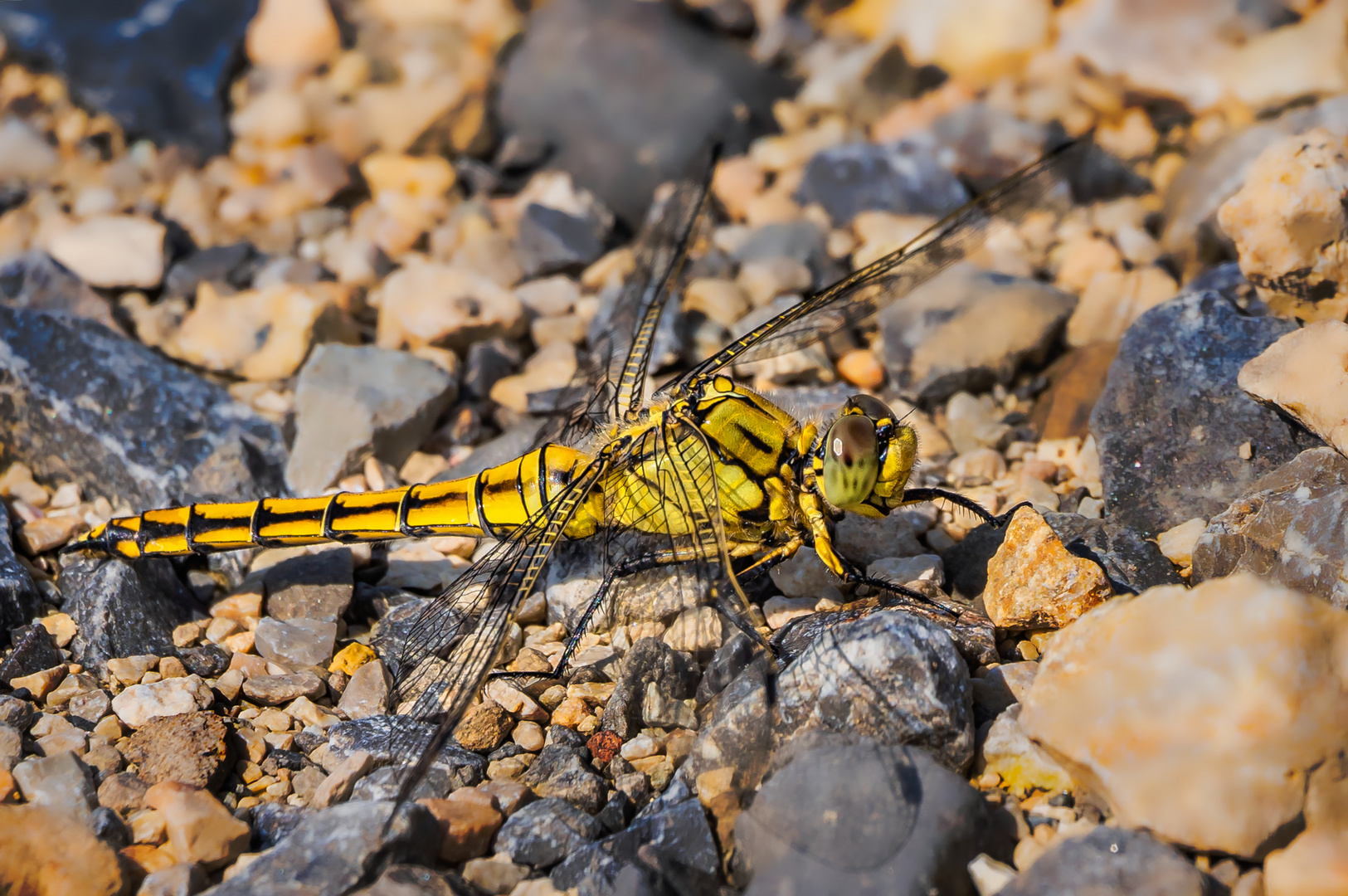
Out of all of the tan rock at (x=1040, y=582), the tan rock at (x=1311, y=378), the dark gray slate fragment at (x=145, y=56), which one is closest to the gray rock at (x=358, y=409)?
the tan rock at (x=1040, y=582)

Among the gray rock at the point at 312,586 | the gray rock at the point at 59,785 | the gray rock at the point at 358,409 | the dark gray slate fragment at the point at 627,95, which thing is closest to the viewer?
the gray rock at the point at 59,785

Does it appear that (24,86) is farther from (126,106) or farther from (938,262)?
(938,262)

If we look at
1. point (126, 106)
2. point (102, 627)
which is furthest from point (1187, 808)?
point (126, 106)

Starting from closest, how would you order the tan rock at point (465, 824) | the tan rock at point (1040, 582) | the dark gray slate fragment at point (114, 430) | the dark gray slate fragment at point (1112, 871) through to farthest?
the dark gray slate fragment at point (1112, 871) < the tan rock at point (465, 824) < the tan rock at point (1040, 582) < the dark gray slate fragment at point (114, 430)

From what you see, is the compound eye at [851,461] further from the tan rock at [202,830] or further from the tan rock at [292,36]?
the tan rock at [292,36]

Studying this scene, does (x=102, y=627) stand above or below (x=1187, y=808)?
above

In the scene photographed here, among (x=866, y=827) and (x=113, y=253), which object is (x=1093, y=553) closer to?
(x=866, y=827)

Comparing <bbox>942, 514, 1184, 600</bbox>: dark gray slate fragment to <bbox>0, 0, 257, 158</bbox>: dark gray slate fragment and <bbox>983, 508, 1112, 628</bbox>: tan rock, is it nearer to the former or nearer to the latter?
<bbox>983, 508, 1112, 628</bbox>: tan rock

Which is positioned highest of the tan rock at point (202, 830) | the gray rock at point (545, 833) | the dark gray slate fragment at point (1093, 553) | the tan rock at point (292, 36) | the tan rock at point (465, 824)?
the tan rock at point (292, 36)
